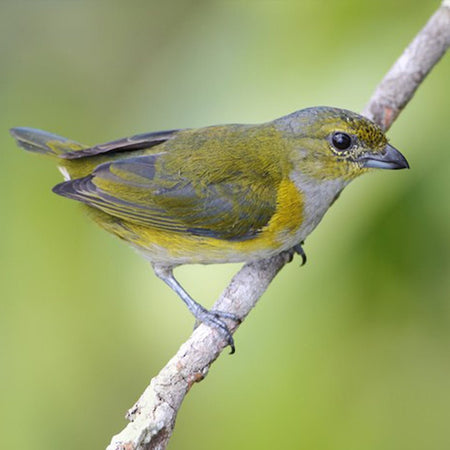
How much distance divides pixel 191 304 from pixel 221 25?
1853 millimetres

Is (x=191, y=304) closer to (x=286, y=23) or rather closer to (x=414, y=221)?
(x=414, y=221)

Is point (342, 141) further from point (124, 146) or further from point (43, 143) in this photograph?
point (43, 143)

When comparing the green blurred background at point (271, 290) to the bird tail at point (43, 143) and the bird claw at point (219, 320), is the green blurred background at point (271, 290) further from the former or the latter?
the bird tail at point (43, 143)

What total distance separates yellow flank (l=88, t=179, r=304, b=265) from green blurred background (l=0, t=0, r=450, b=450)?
0.16 m

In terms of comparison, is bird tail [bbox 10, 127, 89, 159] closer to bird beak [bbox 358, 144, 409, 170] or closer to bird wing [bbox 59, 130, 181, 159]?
bird wing [bbox 59, 130, 181, 159]

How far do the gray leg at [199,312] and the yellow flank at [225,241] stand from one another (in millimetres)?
84

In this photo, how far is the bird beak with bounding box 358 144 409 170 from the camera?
3334 mm

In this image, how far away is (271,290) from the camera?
11.4 feet

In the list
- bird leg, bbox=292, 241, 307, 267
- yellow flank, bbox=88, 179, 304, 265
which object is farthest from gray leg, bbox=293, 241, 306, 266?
yellow flank, bbox=88, 179, 304, 265

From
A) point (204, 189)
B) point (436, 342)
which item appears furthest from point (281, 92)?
point (436, 342)

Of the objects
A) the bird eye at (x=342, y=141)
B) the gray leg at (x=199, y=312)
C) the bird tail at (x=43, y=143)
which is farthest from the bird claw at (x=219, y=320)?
the bird tail at (x=43, y=143)

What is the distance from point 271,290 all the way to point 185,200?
0.60 metres

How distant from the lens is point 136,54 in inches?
229

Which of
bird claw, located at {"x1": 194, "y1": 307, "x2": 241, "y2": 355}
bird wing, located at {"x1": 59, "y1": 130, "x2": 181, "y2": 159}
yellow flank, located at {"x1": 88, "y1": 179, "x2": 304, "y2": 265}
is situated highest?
bird wing, located at {"x1": 59, "y1": 130, "x2": 181, "y2": 159}
